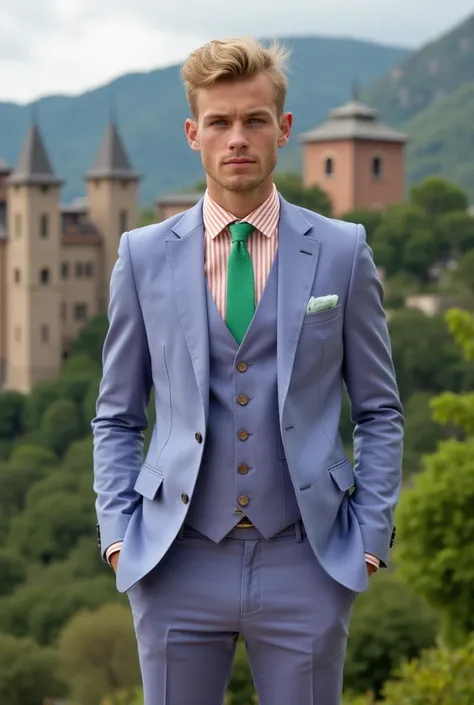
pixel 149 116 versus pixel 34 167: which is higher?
pixel 149 116

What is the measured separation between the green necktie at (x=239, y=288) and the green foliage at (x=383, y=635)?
61.2 ft

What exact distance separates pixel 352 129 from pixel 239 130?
5759 cm

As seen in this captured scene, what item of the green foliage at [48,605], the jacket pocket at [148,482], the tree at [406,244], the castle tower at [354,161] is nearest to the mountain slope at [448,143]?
the castle tower at [354,161]

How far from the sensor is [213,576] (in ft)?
7.46

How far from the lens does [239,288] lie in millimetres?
2338

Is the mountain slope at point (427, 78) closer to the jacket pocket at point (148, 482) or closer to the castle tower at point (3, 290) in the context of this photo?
the castle tower at point (3, 290)

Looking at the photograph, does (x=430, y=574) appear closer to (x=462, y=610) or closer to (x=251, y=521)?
(x=462, y=610)

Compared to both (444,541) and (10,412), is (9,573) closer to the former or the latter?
(10,412)

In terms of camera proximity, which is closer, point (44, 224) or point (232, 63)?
point (232, 63)

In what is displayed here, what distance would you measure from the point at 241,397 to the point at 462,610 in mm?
12420

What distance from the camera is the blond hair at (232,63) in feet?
7.47

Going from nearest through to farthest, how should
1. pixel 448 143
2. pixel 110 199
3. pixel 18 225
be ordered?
pixel 18 225, pixel 110 199, pixel 448 143

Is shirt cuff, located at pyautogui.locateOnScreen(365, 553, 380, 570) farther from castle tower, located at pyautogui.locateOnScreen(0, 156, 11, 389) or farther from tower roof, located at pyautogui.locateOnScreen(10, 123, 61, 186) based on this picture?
castle tower, located at pyautogui.locateOnScreen(0, 156, 11, 389)

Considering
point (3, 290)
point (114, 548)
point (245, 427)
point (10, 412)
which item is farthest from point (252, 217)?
point (3, 290)
